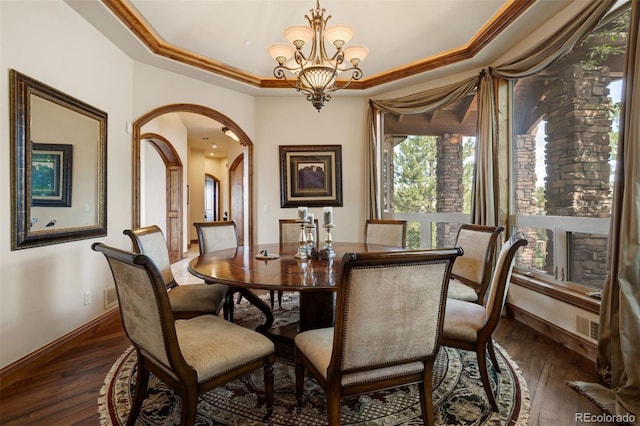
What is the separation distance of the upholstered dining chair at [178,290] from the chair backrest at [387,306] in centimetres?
132

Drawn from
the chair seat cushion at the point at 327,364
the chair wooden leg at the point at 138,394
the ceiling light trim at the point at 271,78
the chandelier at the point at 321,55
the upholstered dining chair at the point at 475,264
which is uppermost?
the ceiling light trim at the point at 271,78

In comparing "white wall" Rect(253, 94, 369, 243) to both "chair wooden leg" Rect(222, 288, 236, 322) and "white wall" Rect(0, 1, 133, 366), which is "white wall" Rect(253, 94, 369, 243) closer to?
"white wall" Rect(0, 1, 133, 366)

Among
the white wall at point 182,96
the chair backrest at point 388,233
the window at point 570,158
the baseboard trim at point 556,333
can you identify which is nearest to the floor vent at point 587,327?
the baseboard trim at point 556,333

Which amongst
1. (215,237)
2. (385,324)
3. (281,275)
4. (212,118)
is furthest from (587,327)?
(212,118)

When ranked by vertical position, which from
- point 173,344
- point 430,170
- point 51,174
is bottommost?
point 173,344

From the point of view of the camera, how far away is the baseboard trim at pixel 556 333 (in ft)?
7.41

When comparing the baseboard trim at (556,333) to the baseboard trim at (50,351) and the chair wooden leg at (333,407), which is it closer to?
the chair wooden leg at (333,407)

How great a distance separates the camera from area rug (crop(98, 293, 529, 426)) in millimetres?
1630

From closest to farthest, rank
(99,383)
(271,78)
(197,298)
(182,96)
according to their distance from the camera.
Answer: (99,383)
(197,298)
(182,96)
(271,78)

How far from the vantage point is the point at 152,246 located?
234 centimetres

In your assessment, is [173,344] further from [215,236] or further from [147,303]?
[215,236]

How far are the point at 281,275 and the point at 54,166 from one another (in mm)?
2023

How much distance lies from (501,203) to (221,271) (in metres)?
2.88

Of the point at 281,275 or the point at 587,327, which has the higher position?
the point at 281,275
